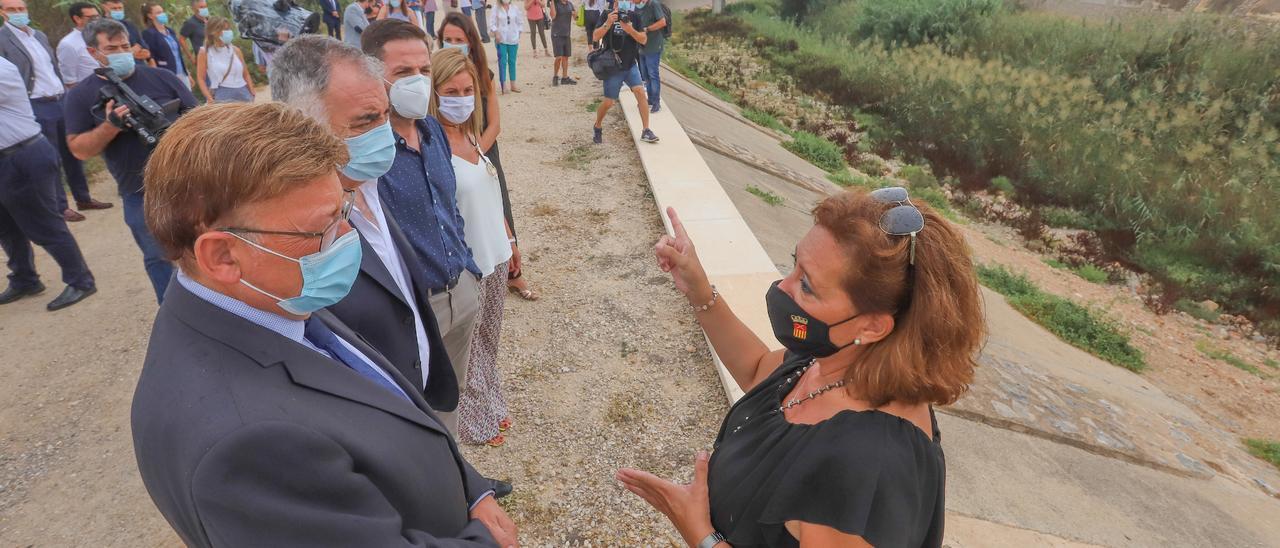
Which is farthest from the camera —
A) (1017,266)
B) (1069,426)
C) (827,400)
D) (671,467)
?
(1017,266)

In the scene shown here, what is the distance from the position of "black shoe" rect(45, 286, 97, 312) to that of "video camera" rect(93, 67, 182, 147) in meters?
2.15

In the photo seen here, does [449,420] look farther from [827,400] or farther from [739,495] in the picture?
[827,400]

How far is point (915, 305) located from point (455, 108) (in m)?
2.42

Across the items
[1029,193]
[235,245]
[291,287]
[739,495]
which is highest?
[235,245]

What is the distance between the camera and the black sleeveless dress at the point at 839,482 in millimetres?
1566

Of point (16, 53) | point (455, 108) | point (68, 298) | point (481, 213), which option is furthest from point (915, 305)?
point (16, 53)

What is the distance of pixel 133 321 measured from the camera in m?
5.14

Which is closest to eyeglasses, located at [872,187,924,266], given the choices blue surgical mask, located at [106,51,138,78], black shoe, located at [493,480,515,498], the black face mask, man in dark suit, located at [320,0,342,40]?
the black face mask

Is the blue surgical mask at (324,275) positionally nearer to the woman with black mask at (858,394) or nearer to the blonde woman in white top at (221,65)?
the woman with black mask at (858,394)

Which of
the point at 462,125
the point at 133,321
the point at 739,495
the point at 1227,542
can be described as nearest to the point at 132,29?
the point at 133,321

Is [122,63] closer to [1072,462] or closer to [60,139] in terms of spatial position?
[60,139]

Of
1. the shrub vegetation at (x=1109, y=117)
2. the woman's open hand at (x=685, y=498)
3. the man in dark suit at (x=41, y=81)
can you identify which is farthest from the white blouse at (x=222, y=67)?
the shrub vegetation at (x=1109, y=117)

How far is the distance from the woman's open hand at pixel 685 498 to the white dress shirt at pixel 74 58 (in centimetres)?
736

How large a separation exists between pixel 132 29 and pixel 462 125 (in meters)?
7.23
